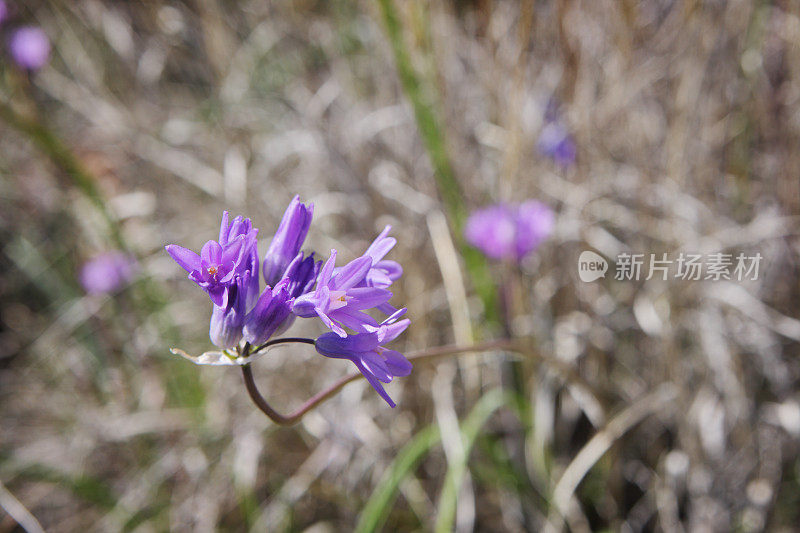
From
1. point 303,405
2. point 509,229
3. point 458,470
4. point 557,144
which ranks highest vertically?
point 303,405

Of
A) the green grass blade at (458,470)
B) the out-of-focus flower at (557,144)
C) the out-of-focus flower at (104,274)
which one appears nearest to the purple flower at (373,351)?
the green grass blade at (458,470)

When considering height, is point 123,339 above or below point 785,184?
below

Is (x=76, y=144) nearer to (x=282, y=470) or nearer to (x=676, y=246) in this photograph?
(x=282, y=470)

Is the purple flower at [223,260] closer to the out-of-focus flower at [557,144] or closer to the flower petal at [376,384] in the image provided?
the flower petal at [376,384]

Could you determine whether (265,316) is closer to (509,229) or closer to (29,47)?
(509,229)

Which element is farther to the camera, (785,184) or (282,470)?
(282,470)

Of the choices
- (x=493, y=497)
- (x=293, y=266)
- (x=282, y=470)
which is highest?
(x=293, y=266)

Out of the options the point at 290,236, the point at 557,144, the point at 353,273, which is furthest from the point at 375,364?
the point at 557,144

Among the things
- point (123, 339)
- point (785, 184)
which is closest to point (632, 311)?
point (785, 184)
